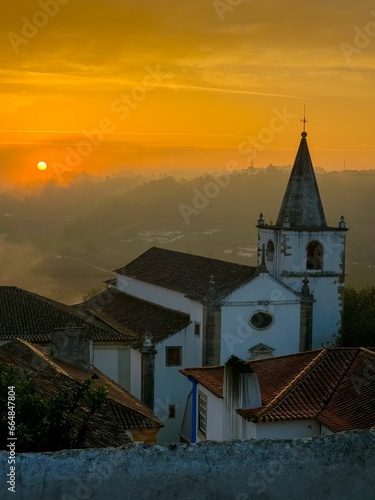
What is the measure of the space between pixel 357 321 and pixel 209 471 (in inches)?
1024

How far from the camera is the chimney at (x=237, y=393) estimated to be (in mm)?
16188

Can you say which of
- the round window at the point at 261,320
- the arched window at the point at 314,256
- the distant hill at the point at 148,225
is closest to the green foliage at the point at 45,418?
the round window at the point at 261,320

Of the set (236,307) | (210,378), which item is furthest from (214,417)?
(236,307)

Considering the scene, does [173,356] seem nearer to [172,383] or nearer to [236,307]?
[172,383]

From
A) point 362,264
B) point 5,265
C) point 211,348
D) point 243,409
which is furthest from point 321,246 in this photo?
point 5,265

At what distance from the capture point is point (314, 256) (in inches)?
1316

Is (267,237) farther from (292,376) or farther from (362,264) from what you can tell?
(362,264)

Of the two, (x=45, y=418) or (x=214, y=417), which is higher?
(x=45, y=418)

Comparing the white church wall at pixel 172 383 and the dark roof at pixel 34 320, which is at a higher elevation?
the dark roof at pixel 34 320

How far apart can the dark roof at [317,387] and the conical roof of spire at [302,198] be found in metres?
14.3

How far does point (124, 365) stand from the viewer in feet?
83.6

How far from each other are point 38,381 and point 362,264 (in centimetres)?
7693

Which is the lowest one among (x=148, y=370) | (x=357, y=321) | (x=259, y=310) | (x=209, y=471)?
(x=148, y=370)

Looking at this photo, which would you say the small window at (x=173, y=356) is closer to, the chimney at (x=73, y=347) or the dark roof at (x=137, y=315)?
the dark roof at (x=137, y=315)
